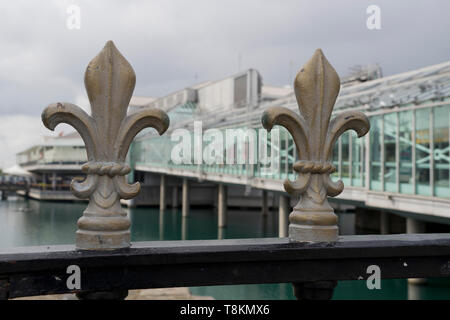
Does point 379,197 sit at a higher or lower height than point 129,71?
lower

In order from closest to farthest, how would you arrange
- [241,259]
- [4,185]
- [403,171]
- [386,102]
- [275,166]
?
[241,259] → [403,171] → [386,102] → [275,166] → [4,185]

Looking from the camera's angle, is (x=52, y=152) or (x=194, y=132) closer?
(x=194, y=132)

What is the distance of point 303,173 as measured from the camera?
3.30 m

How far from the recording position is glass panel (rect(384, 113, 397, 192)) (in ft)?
61.4

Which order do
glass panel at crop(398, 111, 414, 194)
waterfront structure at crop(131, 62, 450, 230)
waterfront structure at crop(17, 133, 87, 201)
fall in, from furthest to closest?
waterfront structure at crop(17, 133, 87, 201), glass panel at crop(398, 111, 414, 194), waterfront structure at crop(131, 62, 450, 230)

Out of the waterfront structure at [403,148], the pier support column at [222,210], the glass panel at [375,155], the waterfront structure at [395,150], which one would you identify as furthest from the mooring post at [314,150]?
the pier support column at [222,210]

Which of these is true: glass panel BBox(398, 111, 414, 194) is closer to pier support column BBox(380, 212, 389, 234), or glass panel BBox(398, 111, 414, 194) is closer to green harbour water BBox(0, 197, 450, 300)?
green harbour water BBox(0, 197, 450, 300)

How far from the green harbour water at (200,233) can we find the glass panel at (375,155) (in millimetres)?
4244

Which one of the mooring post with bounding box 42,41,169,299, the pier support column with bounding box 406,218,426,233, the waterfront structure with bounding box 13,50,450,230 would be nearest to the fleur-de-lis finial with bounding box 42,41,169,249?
→ the mooring post with bounding box 42,41,169,299

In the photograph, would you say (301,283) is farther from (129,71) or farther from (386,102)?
(386,102)

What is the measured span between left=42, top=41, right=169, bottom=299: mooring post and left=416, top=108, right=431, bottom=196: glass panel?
1586 centimetres

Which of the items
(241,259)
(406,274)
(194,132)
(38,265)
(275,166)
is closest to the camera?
(38,265)

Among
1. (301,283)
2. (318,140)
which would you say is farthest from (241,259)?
(318,140)

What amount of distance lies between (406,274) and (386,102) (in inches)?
684
